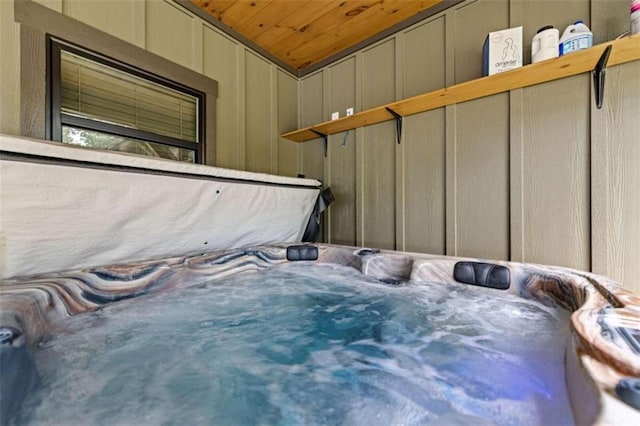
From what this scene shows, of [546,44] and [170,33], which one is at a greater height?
[170,33]

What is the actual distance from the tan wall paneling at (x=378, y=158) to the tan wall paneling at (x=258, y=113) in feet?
3.24

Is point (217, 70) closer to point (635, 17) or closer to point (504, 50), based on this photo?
point (504, 50)

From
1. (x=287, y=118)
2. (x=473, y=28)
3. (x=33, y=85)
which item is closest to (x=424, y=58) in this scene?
(x=473, y=28)

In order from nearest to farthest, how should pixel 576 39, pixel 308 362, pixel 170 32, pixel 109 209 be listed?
pixel 308 362 < pixel 109 209 < pixel 576 39 < pixel 170 32

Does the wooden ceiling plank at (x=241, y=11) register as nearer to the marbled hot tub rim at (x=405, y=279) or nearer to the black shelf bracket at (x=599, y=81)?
the marbled hot tub rim at (x=405, y=279)

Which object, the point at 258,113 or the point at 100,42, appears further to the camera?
the point at 258,113

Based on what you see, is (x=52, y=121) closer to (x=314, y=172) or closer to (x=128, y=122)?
(x=128, y=122)

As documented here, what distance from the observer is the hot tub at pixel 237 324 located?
0.62 meters

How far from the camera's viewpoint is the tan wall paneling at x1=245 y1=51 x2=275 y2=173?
2664 millimetres

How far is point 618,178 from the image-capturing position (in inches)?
57.4

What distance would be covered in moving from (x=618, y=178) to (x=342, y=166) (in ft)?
6.22

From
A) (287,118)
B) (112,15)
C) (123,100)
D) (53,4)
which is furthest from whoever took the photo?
(287,118)

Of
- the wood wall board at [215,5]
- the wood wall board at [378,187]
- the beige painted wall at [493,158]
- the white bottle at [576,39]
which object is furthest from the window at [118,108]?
the white bottle at [576,39]

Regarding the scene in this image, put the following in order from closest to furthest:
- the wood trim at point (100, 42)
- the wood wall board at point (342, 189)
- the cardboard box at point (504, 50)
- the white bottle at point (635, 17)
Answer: the white bottle at point (635, 17), the wood trim at point (100, 42), the cardboard box at point (504, 50), the wood wall board at point (342, 189)
